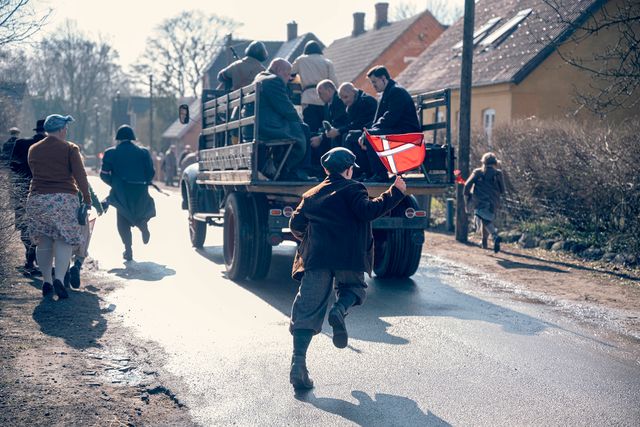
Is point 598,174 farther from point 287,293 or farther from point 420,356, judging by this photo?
point 420,356

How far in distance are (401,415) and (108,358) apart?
103 inches

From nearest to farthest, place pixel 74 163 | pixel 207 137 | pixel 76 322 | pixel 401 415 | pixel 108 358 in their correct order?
pixel 401 415 → pixel 108 358 → pixel 76 322 → pixel 74 163 → pixel 207 137

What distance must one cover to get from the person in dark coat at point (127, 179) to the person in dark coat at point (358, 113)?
372 cm

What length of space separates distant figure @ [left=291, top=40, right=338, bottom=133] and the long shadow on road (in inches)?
85.3

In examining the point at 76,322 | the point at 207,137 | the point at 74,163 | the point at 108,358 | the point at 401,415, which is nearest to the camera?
the point at 401,415

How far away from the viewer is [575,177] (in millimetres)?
14852

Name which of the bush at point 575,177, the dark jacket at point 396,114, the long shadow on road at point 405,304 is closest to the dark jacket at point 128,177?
the long shadow on road at point 405,304

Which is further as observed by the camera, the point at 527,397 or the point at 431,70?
the point at 431,70

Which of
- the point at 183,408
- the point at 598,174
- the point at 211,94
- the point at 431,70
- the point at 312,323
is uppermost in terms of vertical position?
the point at 431,70

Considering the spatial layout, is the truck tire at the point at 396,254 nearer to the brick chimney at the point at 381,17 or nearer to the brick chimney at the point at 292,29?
the brick chimney at the point at 381,17

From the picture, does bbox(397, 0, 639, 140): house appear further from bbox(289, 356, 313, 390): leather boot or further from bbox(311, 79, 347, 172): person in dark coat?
bbox(289, 356, 313, 390): leather boot

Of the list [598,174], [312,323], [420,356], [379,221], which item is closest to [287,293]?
[379,221]

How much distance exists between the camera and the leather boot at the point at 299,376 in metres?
5.91

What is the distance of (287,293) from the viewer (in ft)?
33.5
